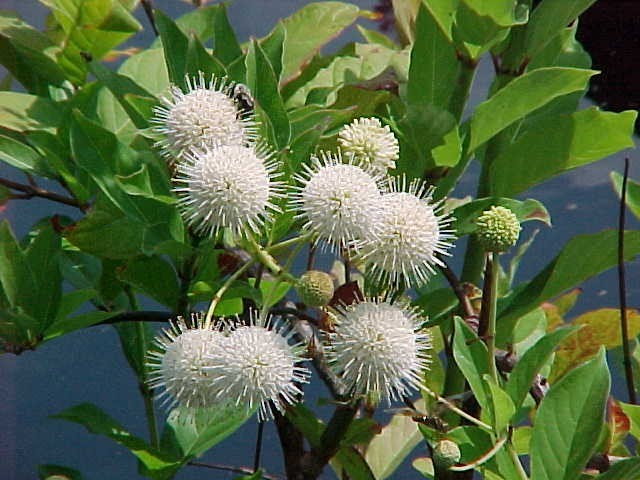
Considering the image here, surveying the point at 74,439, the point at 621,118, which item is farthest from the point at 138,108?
the point at 74,439

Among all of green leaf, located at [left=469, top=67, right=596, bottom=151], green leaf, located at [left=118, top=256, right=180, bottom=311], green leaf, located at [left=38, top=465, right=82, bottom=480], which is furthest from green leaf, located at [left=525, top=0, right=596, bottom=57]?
green leaf, located at [left=38, top=465, right=82, bottom=480]

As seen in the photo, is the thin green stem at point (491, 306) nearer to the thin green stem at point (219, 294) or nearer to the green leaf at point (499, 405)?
the green leaf at point (499, 405)

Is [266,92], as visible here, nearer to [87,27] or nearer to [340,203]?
[340,203]

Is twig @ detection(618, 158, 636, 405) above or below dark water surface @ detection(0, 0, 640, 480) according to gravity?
above

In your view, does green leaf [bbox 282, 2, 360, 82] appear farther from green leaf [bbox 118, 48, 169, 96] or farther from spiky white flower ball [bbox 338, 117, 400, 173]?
spiky white flower ball [bbox 338, 117, 400, 173]

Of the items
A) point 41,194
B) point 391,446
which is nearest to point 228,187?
point 41,194
